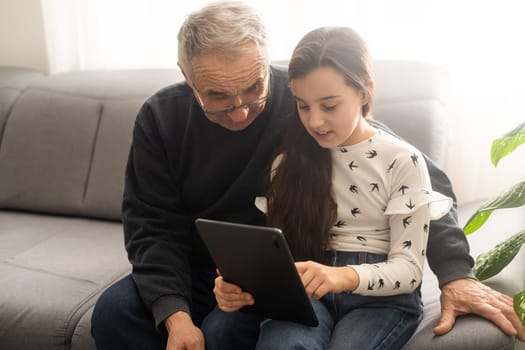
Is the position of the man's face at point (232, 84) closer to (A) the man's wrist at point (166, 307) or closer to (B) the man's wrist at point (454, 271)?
(A) the man's wrist at point (166, 307)

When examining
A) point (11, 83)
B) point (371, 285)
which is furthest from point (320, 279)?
point (11, 83)

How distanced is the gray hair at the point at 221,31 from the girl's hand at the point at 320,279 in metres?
0.46

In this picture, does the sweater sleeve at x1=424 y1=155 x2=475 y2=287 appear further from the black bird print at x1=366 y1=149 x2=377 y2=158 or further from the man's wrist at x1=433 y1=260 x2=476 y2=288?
the black bird print at x1=366 y1=149 x2=377 y2=158

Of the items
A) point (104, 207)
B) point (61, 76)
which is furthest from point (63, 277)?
point (61, 76)

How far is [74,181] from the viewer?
212 centimetres

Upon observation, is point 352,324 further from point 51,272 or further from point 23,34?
point 23,34

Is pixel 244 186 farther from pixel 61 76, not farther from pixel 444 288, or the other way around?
pixel 61 76

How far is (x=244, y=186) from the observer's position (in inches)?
56.6

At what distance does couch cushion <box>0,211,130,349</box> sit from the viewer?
1.54 metres

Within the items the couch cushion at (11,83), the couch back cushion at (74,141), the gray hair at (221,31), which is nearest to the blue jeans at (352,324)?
the gray hair at (221,31)

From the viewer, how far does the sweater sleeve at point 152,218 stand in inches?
54.4

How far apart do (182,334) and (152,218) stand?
30 cm

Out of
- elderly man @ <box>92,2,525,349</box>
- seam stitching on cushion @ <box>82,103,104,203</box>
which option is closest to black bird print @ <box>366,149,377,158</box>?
elderly man @ <box>92,2,525,349</box>

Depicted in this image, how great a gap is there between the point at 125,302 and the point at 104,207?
30.4 inches
